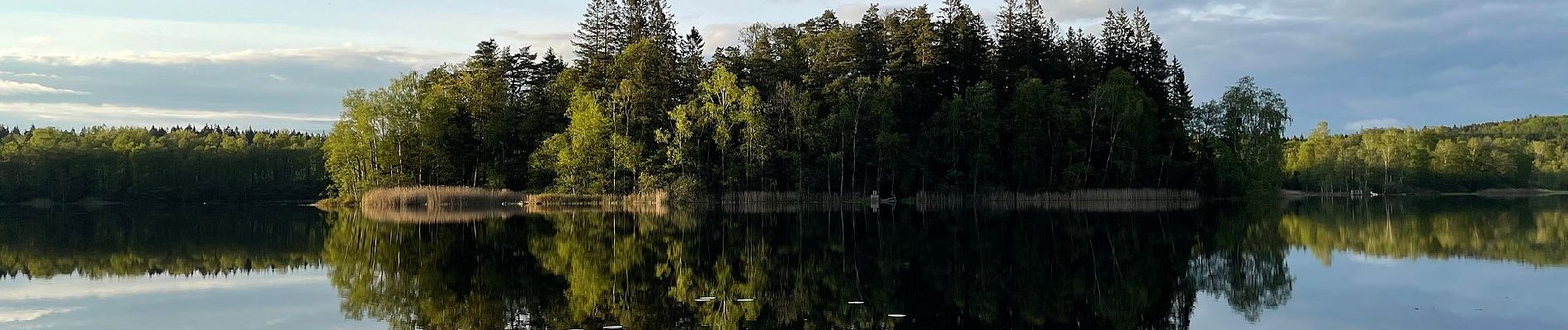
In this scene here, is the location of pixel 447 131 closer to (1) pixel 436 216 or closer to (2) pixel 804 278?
(1) pixel 436 216

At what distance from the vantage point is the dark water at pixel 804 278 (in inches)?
492

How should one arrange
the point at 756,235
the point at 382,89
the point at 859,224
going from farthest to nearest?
1. the point at 382,89
2. the point at 859,224
3. the point at 756,235

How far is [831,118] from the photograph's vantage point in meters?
58.7

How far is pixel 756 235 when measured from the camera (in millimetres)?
27938

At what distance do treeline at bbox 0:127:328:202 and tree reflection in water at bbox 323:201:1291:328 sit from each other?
278 ft

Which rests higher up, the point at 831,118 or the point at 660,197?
the point at 831,118

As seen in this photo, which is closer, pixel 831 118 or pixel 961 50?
pixel 831 118

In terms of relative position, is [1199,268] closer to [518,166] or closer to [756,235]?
[756,235]

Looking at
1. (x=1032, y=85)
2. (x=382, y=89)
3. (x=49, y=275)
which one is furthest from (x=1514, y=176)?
(x=49, y=275)

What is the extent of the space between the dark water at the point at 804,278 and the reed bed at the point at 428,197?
24560 millimetres

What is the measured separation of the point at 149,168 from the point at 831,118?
83.2 m

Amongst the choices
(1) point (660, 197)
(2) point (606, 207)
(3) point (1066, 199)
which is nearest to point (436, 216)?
(2) point (606, 207)

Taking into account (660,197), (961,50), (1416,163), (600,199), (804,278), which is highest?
(961,50)

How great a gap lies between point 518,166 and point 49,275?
47.9m
